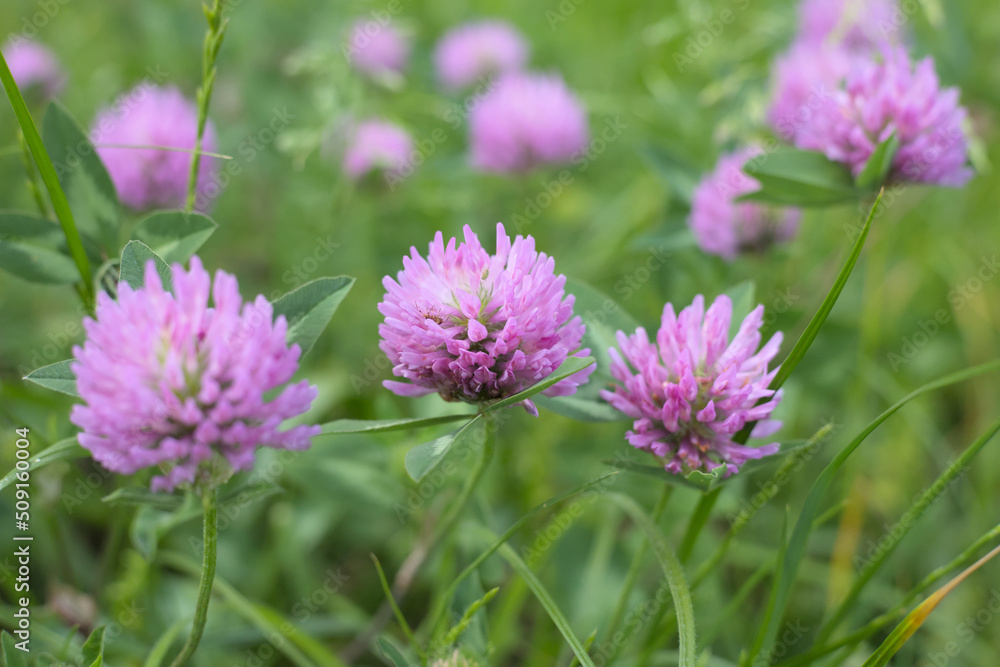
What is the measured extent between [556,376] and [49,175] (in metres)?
0.72

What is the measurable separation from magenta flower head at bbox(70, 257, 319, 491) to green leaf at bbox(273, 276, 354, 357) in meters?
0.20

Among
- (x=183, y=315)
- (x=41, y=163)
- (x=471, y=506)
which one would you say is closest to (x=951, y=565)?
(x=471, y=506)

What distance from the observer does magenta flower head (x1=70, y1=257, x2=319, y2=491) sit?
2.56ft

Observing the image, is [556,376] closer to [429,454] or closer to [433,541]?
[429,454]

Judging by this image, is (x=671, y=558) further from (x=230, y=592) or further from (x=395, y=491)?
(x=395, y=491)

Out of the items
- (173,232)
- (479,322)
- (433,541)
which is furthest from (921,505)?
(173,232)

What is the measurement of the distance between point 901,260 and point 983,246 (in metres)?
0.24

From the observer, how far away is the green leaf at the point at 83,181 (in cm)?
128

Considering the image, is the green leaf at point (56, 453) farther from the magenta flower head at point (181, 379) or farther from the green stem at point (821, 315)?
the green stem at point (821, 315)

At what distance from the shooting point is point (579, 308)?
4.02ft

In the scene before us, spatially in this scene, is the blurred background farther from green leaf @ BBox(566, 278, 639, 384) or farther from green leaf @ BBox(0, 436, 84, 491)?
green leaf @ BBox(0, 436, 84, 491)

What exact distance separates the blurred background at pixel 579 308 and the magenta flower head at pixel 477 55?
0.38 ft

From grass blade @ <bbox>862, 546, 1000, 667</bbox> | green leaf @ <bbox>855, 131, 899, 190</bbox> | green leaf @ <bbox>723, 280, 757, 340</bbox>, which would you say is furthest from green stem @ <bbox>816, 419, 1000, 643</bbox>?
green leaf @ <bbox>855, 131, 899, 190</bbox>

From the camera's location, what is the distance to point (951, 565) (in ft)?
3.58
